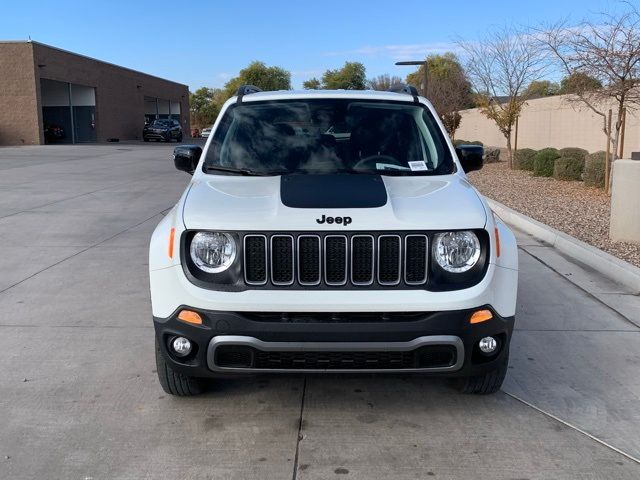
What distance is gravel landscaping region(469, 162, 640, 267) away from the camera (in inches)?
345

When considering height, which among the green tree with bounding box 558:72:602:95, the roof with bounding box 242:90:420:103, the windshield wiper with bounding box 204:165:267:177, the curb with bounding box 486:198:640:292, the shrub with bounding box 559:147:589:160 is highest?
the green tree with bounding box 558:72:602:95

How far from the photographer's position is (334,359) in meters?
3.38

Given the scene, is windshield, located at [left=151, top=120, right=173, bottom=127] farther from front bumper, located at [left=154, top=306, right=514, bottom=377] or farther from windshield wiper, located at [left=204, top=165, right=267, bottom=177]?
front bumper, located at [left=154, top=306, right=514, bottom=377]

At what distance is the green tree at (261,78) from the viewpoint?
79.6 meters

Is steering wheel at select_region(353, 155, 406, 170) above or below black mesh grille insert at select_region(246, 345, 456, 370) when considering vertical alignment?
above

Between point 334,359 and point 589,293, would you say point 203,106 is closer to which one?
point 589,293

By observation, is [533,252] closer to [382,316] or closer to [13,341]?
[382,316]

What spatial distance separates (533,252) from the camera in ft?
28.0

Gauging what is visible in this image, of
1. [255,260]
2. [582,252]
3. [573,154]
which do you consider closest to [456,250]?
[255,260]

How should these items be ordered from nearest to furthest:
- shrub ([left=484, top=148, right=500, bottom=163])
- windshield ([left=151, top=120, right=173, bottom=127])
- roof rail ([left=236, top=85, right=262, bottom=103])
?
1. roof rail ([left=236, top=85, right=262, bottom=103])
2. shrub ([left=484, top=148, right=500, bottom=163])
3. windshield ([left=151, top=120, right=173, bottom=127])

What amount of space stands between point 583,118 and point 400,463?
2413 centimetres

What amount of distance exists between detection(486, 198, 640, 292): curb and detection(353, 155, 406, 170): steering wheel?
3.50m

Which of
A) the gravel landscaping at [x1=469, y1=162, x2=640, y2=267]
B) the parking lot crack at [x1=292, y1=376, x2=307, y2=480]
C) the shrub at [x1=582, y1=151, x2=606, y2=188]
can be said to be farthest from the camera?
the shrub at [x1=582, y1=151, x2=606, y2=188]

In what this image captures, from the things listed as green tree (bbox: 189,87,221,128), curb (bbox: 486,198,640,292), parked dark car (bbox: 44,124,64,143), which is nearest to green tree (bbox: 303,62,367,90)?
green tree (bbox: 189,87,221,128)
